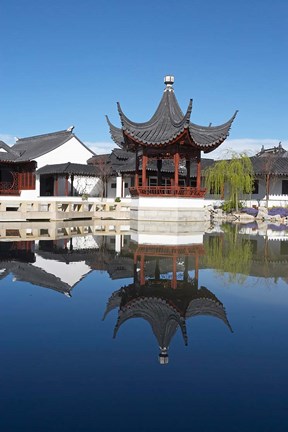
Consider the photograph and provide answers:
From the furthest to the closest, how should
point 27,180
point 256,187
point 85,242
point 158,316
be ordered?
point 256,187 → point 27,180 → point 85,242 → point 158,316

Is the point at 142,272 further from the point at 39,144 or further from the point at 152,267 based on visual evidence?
the point at 39,144

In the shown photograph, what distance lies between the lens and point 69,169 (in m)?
34.2

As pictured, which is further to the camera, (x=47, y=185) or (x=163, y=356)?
(x=47, y=185)

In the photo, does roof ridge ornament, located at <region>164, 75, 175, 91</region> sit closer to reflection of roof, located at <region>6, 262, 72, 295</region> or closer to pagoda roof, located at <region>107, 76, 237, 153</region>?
pagoda roof, located at <region>107, 76, 237, 153</region>

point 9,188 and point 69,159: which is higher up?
point 69,159

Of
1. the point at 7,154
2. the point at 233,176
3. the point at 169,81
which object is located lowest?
the point at 233,176

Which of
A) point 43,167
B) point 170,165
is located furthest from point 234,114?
point 43,167

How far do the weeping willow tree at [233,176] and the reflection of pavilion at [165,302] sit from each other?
24.1 meters

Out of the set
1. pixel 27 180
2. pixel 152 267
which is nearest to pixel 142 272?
pixel 152 267

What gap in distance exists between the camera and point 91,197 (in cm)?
3594

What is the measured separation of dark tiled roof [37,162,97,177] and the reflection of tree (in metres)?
20.2

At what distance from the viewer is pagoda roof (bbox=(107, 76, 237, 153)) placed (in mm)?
21375

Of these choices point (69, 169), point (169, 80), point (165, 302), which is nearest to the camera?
point (165, 302)

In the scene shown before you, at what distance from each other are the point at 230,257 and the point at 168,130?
1178 cm
